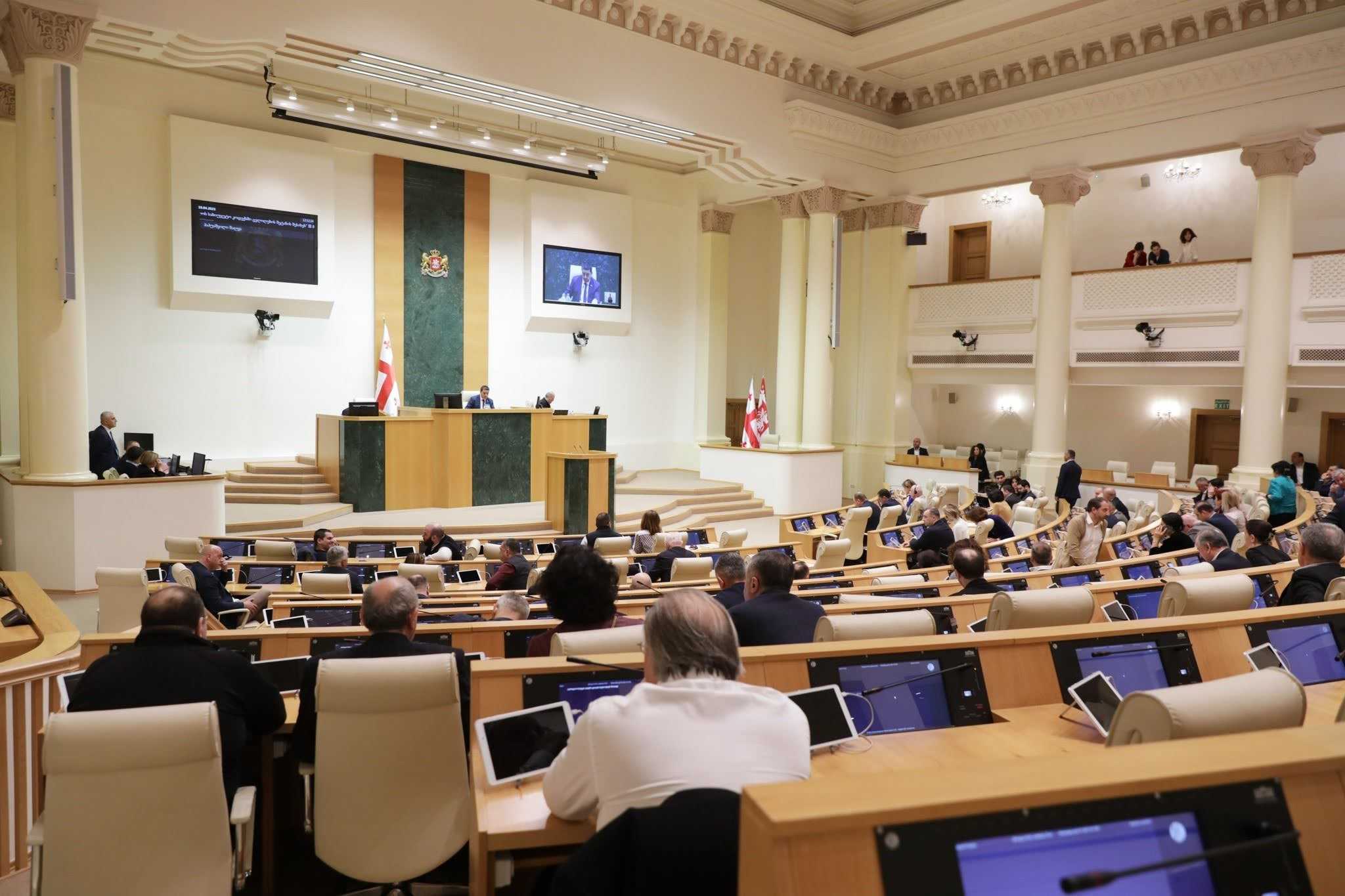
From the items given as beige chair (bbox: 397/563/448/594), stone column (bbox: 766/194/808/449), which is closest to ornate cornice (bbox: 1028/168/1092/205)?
stone column (bbox: 766/194/808/449)

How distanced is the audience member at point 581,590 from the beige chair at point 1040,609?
1.47m

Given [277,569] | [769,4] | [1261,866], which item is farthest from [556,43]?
[1261,866]

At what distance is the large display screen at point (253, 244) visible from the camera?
502 inches

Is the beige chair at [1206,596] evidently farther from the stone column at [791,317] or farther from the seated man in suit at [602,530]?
the stone column at [791,317]

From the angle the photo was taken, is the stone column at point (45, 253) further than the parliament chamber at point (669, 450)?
Yes

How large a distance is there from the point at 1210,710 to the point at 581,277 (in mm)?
15480

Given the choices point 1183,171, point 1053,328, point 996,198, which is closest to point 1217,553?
point 1053,328

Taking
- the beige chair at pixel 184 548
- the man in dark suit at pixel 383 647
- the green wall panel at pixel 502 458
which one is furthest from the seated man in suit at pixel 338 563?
the green wall panel at pixel 502 458

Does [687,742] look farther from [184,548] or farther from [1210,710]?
[184,548]

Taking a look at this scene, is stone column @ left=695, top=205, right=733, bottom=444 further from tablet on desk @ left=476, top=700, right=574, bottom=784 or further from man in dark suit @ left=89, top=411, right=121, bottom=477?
tablet on desk @ left=476, top=700, right=574, bottom=784

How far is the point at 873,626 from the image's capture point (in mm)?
3113

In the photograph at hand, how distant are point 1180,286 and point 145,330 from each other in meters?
15.4

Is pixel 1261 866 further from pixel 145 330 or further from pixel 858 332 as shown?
pixel 858 332

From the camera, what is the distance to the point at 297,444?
14.0 meters
